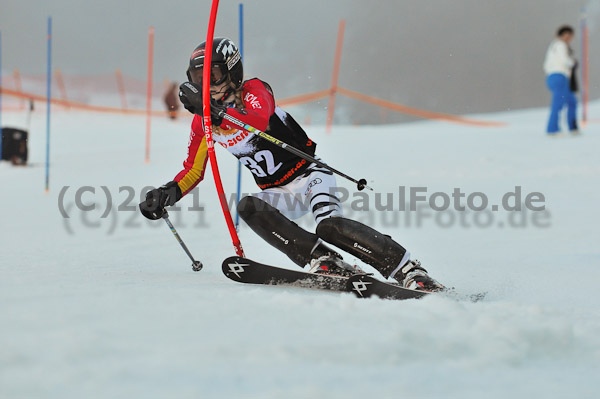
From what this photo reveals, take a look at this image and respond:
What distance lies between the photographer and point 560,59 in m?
9.61

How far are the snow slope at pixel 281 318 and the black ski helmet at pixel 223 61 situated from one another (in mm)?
1078

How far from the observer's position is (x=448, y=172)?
8.40 metres

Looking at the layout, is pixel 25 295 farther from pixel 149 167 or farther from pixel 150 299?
pixel 149 167

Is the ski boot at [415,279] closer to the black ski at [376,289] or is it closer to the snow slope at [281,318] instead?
the black ski at [376,289]

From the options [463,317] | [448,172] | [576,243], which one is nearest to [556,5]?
[448,172]

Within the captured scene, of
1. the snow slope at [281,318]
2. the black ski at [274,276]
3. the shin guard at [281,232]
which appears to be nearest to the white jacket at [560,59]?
the snow slope at [281,318]

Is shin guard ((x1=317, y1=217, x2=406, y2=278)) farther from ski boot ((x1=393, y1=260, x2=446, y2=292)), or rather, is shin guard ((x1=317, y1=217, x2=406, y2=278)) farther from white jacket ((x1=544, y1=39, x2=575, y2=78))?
white jacket ((x1=544, y1=39, x2=575, y2=78))

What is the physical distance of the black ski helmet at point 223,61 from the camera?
3.17 meters

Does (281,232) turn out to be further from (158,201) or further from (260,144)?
(158,201)

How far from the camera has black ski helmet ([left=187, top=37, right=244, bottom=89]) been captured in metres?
3.17

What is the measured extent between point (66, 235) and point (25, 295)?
3.37m

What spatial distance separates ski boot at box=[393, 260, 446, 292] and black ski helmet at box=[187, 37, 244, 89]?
1297mm

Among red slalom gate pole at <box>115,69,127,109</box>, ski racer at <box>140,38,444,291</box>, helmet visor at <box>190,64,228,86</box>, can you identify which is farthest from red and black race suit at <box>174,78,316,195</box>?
red slalom gate pole at <box>115,69,127,109</box>

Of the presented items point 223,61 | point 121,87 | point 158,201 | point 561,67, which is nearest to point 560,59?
point 561,67
